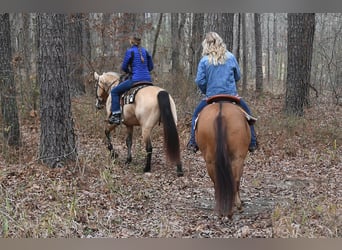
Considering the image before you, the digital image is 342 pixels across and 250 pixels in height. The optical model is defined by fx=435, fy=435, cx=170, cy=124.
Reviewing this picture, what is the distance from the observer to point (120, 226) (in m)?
5.26

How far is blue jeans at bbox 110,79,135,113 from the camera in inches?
316

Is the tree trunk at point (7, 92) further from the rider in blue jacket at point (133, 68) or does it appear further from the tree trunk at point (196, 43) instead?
the tree trunk at point (196, 43)

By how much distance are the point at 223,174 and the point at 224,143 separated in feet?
1.18

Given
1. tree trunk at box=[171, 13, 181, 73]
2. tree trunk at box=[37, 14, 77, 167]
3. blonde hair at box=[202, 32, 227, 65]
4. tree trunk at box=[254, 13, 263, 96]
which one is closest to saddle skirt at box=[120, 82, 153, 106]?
tree trunk at box=[37, 14, 77, 167]

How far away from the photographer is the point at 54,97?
6.70 meters

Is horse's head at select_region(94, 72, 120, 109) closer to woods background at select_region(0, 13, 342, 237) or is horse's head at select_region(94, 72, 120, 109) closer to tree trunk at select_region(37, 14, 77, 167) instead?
woods background at select_region(0, 13, 342, 237)

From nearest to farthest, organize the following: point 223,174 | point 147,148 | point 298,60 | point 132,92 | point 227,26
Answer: point 223,174 < point 147,148 < point 132,92 < point 227,26 < point 298,60

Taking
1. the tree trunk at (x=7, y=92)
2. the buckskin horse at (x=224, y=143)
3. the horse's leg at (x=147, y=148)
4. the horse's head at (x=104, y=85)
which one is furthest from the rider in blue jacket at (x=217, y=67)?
the tree trunk at (x=7, y=92)

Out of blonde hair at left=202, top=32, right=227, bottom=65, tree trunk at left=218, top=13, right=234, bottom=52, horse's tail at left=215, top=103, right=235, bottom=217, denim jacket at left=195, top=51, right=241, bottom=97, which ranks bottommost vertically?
horse's tail at left=215, top=103, right=235, bottom=217

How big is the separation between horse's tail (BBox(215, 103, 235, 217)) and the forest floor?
0.34 meters

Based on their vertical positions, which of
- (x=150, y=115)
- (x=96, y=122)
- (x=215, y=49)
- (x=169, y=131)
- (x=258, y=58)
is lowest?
(x=96, y=122)

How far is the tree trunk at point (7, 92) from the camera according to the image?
820 cm

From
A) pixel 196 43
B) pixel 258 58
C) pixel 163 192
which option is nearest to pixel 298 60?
pixel 196 43

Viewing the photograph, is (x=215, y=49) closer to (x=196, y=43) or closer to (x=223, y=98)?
(x=223, y=98)
